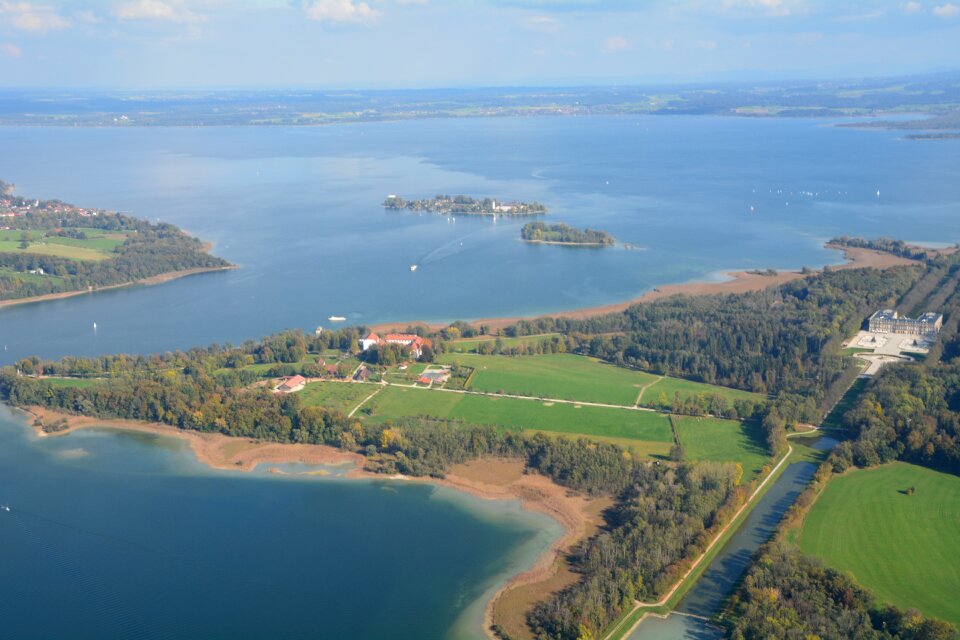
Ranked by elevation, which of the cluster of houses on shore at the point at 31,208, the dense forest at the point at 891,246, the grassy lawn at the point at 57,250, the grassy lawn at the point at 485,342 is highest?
the cluster of houses on shore at the point at 31,208

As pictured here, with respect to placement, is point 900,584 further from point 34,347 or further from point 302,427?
point 34,347

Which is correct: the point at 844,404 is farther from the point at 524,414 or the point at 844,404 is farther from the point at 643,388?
the point at 524,414

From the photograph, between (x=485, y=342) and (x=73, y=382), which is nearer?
(x=73, y=382)

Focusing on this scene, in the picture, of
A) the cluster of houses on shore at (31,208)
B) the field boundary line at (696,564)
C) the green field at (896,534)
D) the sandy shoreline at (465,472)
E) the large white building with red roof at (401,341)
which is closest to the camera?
the field boundary line at (696,564)

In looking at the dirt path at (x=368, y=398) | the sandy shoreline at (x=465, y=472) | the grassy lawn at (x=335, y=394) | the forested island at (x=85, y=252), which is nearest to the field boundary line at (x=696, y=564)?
the sandy shoreline at (x=465, y=472)

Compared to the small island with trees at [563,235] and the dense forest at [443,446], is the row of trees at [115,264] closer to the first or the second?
the dense forest at [443,446]

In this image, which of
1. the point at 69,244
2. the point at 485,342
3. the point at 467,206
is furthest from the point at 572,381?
the point at 69,244

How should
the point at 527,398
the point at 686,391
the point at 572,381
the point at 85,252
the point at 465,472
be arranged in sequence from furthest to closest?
the point at 85,252
the point at 572,381
the point at 686,391
the point at 527,398
the point at 465,472
